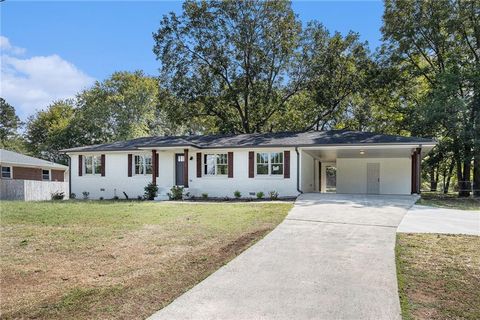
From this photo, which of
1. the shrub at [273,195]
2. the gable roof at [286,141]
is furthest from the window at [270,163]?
the shrub at [273,195]

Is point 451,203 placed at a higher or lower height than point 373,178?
lower

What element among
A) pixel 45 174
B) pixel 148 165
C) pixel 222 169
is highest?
pixel 148 165

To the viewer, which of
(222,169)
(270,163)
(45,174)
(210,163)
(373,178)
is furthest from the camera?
(45,174)

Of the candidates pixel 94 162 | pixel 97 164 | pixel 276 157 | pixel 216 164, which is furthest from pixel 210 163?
pixel 94 162

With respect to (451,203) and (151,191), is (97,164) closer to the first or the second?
(151,191)

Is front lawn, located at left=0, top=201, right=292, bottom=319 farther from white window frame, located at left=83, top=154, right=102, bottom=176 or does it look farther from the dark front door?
white window frame, located at left=83, top=154, right=102, bottom=176

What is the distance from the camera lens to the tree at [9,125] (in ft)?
159

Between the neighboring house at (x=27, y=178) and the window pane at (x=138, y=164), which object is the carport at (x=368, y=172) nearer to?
the window pane at (x=138, y=164)

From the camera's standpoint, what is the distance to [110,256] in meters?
6.95

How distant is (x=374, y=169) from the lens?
23.5m

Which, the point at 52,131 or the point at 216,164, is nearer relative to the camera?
the point at 216,164

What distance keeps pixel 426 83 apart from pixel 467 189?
9.46m

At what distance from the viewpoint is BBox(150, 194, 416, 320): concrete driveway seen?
4.36 metres

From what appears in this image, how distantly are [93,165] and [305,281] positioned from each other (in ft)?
65.2
